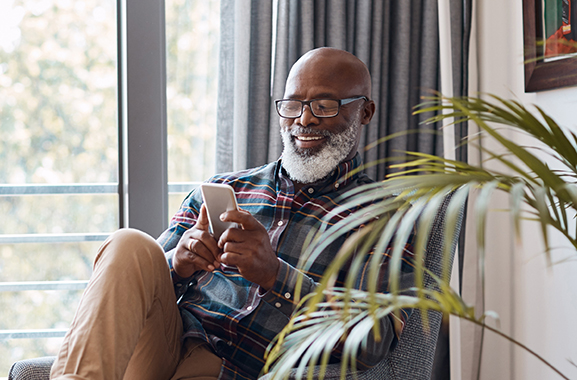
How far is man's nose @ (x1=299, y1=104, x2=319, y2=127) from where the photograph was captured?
1.54 meters

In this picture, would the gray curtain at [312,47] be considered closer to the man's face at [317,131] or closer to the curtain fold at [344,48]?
the curtain fold at [344,48]

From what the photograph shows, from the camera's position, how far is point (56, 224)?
6.87 feet

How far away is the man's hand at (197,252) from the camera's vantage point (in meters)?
1.27

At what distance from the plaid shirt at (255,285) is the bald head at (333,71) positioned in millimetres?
232

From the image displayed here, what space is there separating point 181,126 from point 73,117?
436 millimetres

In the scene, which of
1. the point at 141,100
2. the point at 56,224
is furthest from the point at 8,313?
the point at 141,100

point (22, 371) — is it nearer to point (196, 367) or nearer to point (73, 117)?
point (196, 367)

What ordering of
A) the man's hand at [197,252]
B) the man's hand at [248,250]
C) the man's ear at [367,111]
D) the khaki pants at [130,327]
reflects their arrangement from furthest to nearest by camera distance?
the man's ear at [367,111], the man's hand at [197,252], the man's hand at [248,250], the khaki pants at [130,327]

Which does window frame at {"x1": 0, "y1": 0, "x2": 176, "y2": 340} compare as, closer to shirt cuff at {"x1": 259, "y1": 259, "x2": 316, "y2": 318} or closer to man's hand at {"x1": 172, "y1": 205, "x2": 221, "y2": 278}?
man's hand at {"x1": 172, "y1": 205, "x2": 221, "y2": 278}

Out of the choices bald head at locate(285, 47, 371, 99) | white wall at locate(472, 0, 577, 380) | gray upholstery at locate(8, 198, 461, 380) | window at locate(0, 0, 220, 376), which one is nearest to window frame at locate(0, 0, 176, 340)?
window at locate(0, 0, 220, 376)

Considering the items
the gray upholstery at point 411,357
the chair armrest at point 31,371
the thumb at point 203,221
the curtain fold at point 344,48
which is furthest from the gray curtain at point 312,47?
the chair armrest at point 31,371

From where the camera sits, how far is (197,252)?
4.18 ft

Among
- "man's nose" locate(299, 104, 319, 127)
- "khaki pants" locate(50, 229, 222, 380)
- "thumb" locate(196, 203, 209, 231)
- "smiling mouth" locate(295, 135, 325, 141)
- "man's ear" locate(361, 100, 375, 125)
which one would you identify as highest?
"man's ear" locate(361, 100, 375, 125)

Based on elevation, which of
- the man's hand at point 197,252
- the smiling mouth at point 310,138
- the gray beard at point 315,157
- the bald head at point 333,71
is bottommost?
the man's hand at point 197,252
